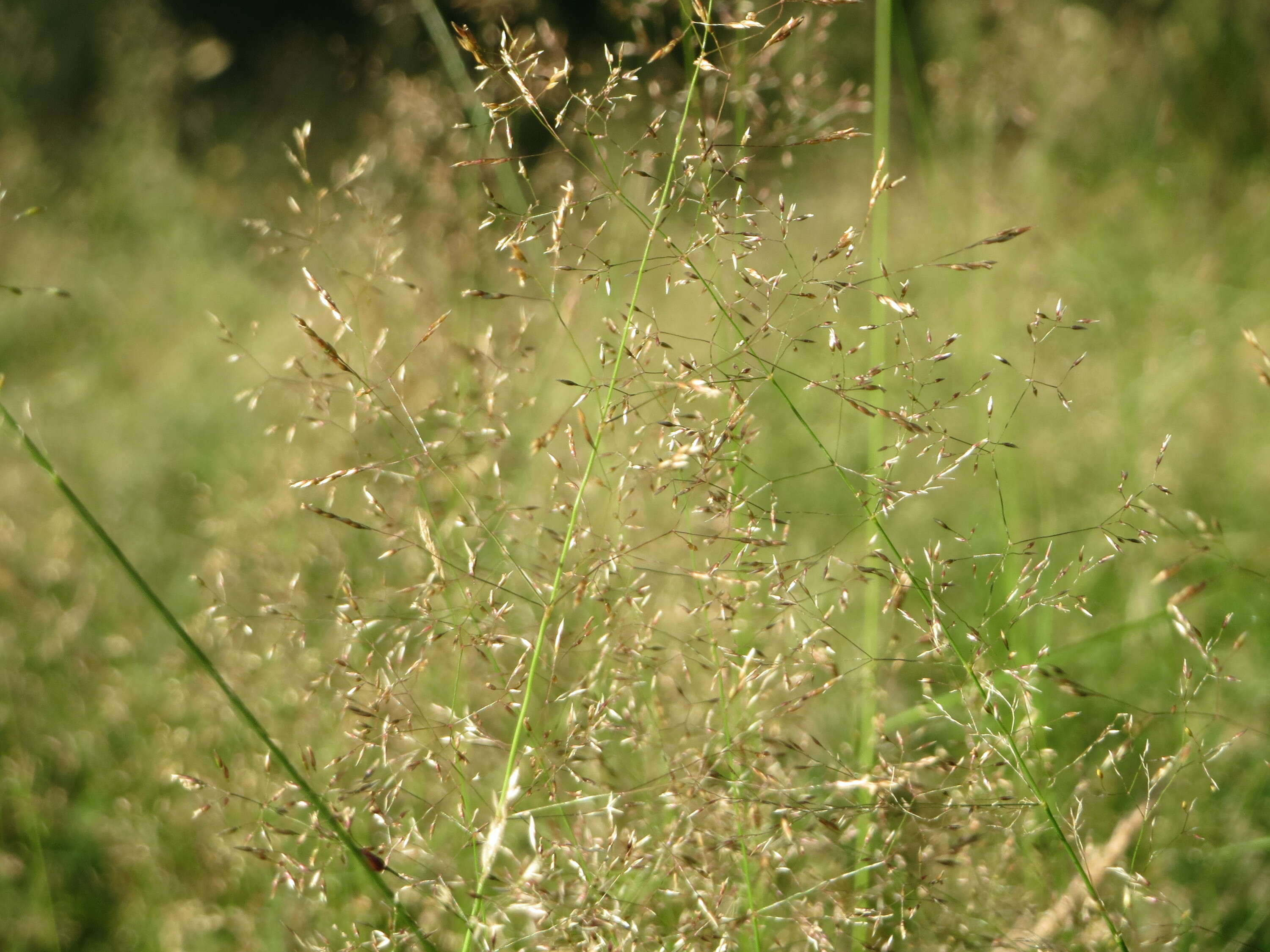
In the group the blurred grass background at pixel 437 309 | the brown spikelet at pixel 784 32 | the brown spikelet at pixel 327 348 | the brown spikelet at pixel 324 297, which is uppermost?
the brown spikelet at pixel 784 32

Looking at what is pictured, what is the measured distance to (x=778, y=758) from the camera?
1067mm

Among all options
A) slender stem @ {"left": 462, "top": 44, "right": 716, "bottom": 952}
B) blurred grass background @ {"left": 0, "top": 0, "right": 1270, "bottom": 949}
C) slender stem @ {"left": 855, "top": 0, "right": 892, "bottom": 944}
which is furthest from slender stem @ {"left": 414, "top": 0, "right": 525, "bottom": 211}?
slender stem @ {"left": 462, "top": 44, "right": 716, "bottom": 952}

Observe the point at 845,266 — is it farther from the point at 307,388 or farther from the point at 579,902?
the point at 307,388

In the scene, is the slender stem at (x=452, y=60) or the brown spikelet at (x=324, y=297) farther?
the slender stem at (x=452, y=60)

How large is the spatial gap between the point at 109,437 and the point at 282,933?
232cm

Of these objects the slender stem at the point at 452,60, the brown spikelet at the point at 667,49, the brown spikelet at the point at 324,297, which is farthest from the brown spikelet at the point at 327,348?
the slender stem at the point at 452,60

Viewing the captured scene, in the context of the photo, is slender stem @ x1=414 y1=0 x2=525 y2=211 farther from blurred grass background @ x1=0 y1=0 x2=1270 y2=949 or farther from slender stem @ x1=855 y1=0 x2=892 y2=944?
slender stem @ x1=855 y1=0 x2=892 y2=944

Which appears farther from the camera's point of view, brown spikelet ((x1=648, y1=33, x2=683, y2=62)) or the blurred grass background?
the blurred grass background

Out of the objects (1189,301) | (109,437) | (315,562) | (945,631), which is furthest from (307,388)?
(1189,301)

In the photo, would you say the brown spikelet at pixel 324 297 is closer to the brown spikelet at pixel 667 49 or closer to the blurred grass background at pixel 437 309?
the brown spikelet at pixel 667 49

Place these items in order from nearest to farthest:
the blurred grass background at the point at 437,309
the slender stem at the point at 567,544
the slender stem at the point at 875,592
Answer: the slender stem at the point at 567,544, the slender stem at the point at 875,592, the blurred grass background at the point at 437,309

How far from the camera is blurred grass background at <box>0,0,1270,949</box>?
63.7 inches

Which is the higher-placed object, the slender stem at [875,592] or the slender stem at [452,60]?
the slender stem at [452,60]

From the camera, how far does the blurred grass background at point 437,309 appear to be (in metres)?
1.62
